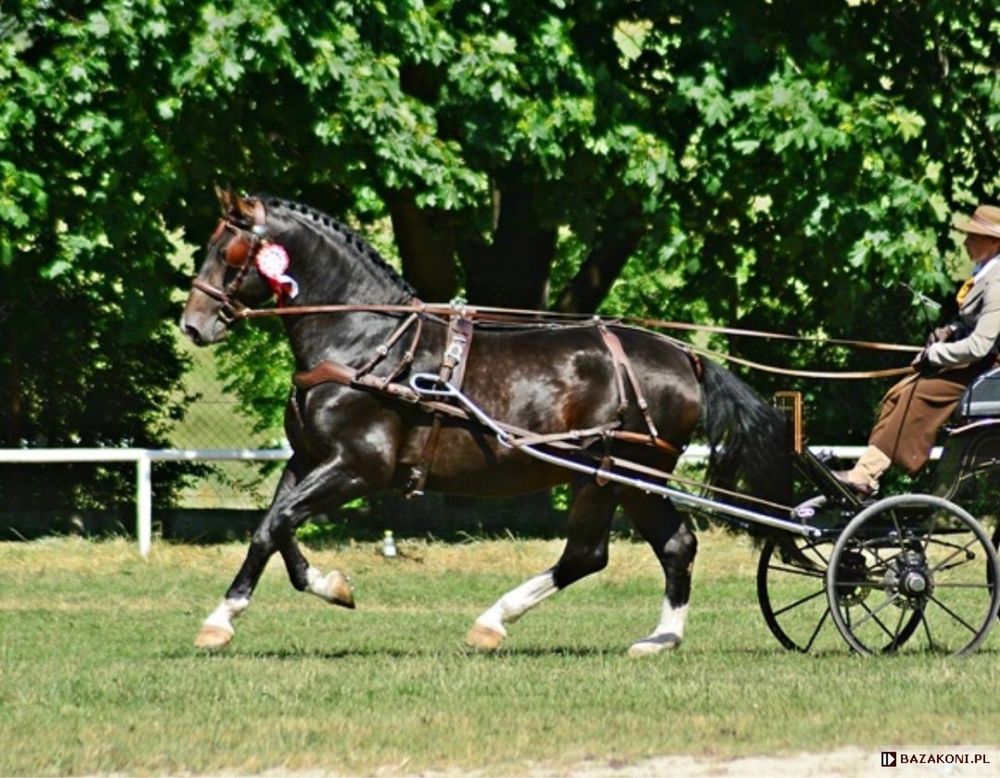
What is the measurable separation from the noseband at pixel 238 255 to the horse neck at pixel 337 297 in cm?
21

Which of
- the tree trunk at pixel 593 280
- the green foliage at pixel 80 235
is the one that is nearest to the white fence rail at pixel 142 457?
the green foliage at pixel 80 235

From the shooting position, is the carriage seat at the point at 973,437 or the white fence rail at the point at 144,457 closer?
the carriage seat at the point at 973,437

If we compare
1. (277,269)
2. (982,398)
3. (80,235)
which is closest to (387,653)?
(277,269)

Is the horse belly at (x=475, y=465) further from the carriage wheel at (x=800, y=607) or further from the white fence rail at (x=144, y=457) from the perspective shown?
the white fence rail at (x=144, y=457)

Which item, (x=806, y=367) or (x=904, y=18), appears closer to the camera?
(x=904, y=18)

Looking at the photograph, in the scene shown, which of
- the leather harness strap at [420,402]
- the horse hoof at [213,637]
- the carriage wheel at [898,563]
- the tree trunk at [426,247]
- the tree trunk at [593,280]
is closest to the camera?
the carriage wheel at [898,563]

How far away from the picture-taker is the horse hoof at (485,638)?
472 inches

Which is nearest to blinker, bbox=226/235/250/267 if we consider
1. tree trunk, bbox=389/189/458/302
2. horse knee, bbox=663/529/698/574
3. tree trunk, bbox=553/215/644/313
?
horse knee, bbox=663/529/698/574

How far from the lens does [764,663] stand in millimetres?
11195

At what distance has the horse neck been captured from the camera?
11.7 meters

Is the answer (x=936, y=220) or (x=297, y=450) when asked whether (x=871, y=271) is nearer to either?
(x=936, y=220)

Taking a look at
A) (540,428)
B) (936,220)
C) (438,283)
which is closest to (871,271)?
(936,220)

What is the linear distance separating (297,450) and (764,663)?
9.08 feet

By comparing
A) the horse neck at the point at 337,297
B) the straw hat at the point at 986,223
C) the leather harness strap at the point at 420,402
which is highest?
the straw hat at the point at 986,223
